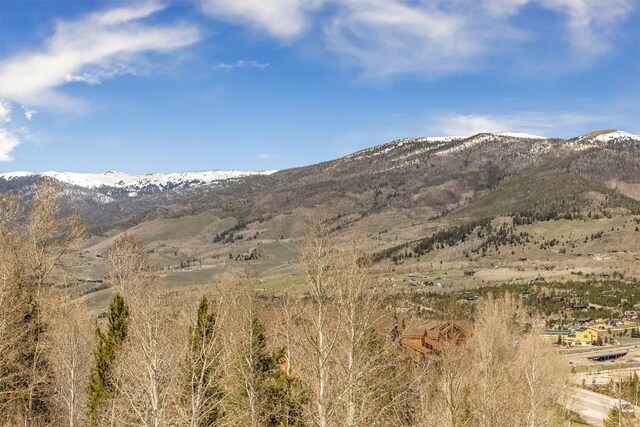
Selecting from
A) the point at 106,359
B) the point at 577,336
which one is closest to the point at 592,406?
the point at 577,336

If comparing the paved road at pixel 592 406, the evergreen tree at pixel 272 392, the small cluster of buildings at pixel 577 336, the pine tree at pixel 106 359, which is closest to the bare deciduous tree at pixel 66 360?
the pine tree at pixel 106 359

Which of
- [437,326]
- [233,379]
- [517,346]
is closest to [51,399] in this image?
[233,379]

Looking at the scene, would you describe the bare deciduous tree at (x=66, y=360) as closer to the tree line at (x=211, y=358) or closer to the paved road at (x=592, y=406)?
the tree line at (x=211, y=358)

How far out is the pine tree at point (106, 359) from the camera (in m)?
33.2

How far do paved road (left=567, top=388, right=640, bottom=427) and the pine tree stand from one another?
230 ft

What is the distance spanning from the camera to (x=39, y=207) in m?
33.9

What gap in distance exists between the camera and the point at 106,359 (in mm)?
34688

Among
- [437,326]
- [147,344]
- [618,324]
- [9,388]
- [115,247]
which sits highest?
[115,247]

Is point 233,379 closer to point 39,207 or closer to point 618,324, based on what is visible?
point 39,207

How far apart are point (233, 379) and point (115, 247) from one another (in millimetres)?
31724

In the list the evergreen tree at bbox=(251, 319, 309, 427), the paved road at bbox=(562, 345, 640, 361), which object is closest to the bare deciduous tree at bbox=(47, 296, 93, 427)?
the evergreen tree at bbox=(251, 319, 309, 427)

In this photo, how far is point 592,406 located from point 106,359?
91378 millimetres

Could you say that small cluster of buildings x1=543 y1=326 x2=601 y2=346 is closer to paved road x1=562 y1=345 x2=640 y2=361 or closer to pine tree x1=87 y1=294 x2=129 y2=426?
paved road x1=562 y1=345 x2=640 y2=361

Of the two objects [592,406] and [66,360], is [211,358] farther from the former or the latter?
[592,406]
